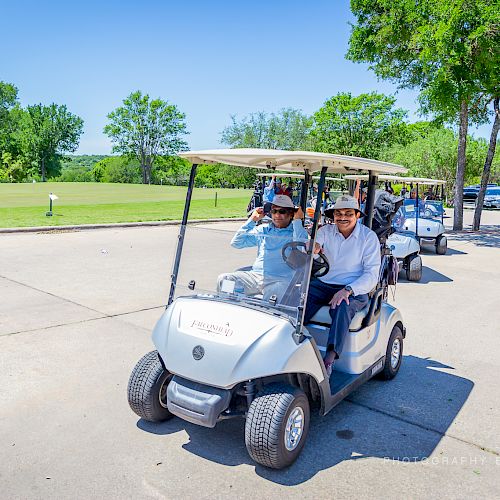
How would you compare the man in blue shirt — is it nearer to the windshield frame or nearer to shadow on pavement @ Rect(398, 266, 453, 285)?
the windshield frame

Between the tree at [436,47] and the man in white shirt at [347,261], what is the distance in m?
10.1

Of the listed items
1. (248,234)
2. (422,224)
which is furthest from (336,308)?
(422,224)

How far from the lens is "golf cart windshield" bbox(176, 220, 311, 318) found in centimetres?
324

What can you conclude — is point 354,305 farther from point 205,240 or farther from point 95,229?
point 95,229

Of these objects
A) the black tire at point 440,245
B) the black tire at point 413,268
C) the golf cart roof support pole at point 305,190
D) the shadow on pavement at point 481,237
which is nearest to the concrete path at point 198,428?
the golf cart roof support pole at point 305,190

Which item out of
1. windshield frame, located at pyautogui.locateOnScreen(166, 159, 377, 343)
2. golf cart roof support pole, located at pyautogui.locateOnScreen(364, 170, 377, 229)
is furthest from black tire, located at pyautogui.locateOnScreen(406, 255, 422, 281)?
windshield frame, located at pyautogui.locateOnScreen(166, 159, 377, 343)

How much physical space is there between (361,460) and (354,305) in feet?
3.34

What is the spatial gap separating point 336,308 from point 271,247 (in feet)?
2.00

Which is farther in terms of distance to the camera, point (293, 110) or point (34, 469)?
point (293, 110)

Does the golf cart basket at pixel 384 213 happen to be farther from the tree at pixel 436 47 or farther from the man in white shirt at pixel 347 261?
the tree at pixel 436 47

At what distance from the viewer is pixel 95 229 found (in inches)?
564

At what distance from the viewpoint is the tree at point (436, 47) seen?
12.2 metres

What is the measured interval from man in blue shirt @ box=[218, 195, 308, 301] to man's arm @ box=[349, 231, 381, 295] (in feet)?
1.87

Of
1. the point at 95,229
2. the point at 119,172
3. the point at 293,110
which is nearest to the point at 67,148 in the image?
the point at 119,172
